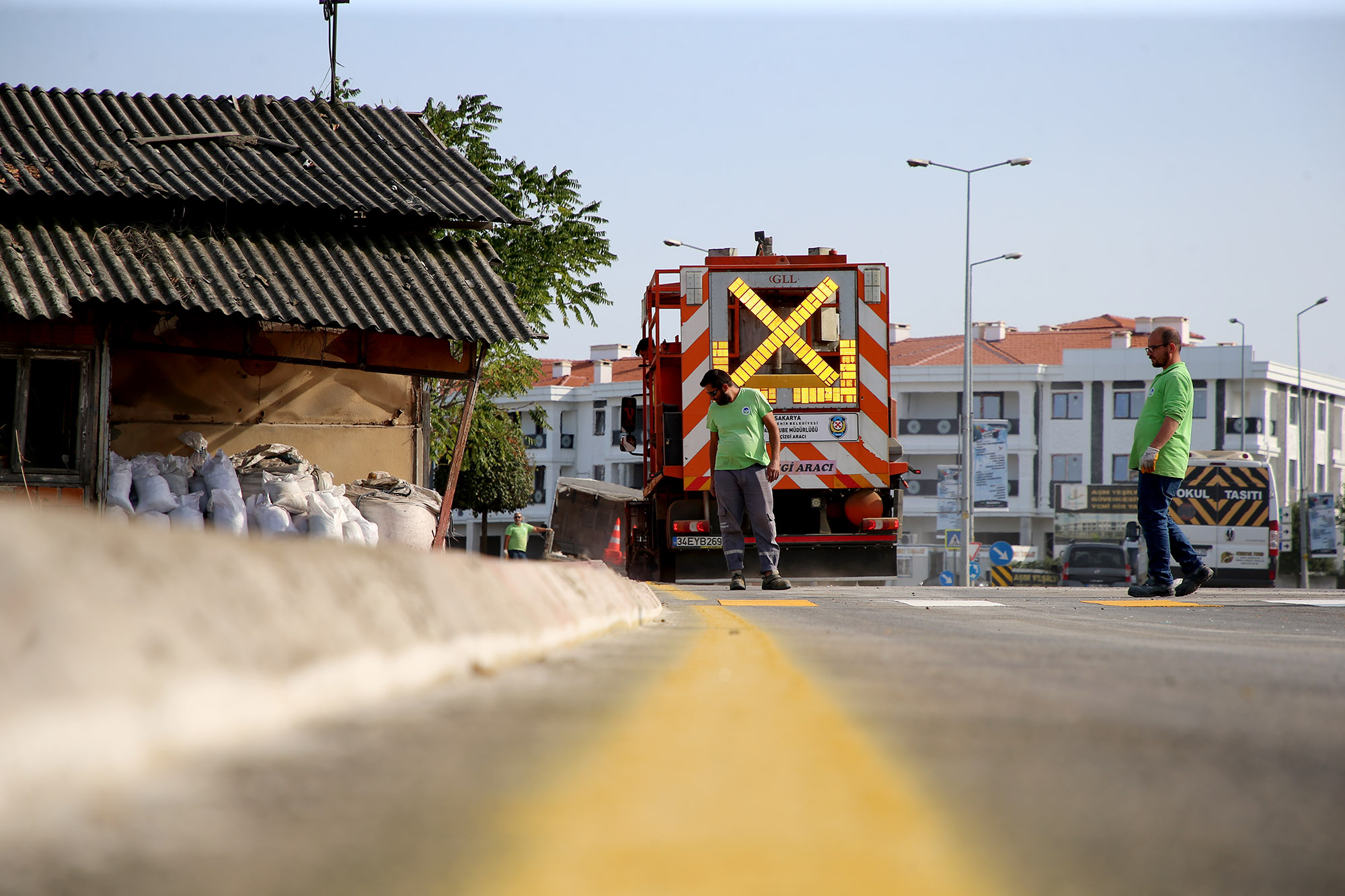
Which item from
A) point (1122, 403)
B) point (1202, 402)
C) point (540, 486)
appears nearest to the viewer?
point (1202, 402)

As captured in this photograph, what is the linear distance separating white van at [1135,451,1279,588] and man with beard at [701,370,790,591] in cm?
3235

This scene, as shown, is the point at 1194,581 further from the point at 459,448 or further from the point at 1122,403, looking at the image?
the point at 1122,403

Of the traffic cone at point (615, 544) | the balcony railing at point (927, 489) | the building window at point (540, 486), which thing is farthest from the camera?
the building window at point (540, 486)

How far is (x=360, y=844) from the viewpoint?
49.8 inches

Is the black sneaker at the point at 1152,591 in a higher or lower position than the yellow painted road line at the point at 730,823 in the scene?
lower

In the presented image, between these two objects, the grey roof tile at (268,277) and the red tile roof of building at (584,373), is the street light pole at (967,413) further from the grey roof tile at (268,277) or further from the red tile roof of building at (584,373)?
the red tile roof of building at (584,373)

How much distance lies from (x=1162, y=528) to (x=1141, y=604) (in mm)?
1025

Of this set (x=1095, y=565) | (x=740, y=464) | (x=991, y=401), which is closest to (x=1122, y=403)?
(x=991, y=401)

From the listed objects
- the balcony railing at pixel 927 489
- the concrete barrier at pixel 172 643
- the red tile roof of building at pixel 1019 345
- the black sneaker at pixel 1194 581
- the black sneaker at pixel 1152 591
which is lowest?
the black sneaker at pixel 1152 591

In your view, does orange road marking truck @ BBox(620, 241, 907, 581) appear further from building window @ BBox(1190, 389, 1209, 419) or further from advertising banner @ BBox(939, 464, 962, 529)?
building window @ BBox(1190, 389, 1209, 419)

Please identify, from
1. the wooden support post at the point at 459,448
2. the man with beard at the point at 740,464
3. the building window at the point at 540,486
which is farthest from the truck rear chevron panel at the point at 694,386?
the building window at the point at 540,486

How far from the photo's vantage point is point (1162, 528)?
10.5 m

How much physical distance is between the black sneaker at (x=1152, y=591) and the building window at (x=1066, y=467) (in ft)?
239

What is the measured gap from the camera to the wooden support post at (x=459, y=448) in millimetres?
13562
